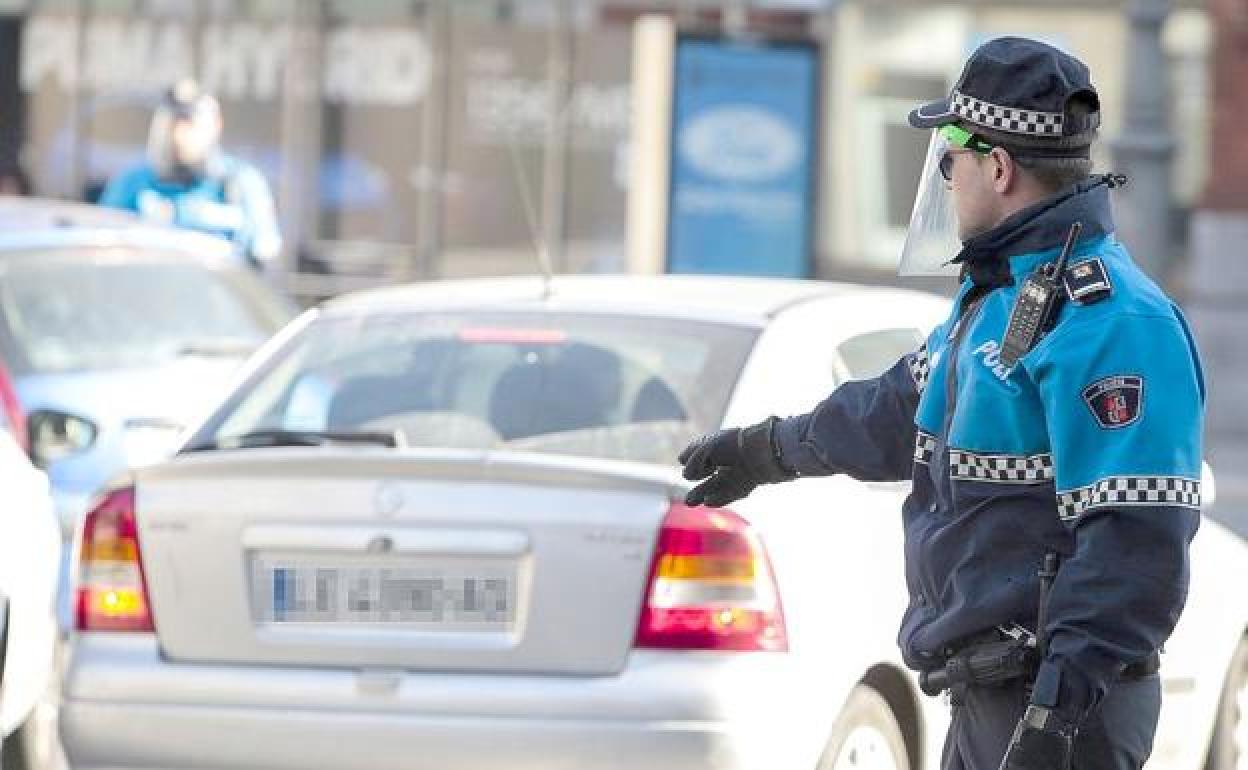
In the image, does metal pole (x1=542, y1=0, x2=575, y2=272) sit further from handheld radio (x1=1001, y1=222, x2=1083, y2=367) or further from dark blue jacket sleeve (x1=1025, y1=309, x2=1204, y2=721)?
dark blue jacket sleeve (x1=1025, y1=309, x2=1204, y2=721)

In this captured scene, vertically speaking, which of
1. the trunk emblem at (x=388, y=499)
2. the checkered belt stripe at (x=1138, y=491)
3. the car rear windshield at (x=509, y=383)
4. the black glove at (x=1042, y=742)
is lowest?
the trunk emblem at (x=388, y=499)

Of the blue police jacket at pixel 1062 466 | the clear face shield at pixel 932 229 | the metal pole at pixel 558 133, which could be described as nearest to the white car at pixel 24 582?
the clear face shield at pixel 932 229

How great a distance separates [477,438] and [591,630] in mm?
700

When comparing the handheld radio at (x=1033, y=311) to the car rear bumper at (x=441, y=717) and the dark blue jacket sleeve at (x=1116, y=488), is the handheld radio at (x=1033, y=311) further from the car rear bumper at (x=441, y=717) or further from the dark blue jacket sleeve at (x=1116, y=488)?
the car rear bumper at (x=441, y=717)

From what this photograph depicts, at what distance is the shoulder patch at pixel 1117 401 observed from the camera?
3.68 meters

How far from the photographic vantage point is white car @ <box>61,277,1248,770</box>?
213 inches

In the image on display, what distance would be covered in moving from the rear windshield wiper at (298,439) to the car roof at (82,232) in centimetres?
331

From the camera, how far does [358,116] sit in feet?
70.7

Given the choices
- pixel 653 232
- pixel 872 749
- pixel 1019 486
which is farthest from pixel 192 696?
pixel 653 232

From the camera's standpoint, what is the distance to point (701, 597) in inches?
213

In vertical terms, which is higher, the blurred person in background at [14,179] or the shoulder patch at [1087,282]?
the shoulder patch at [1087,282]

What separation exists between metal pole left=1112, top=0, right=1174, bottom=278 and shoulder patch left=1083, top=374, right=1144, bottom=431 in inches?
372

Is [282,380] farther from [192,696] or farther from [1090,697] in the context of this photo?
[1090,697]

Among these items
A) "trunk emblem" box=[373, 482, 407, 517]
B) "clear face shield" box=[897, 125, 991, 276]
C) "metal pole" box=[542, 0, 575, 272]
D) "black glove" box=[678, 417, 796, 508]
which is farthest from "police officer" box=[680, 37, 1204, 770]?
"metal pole" box=[542, 0, 575, 272]
